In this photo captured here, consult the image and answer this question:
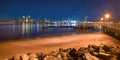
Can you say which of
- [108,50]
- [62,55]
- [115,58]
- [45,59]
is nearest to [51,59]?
[45,59]

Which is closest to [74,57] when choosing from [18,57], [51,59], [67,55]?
[67,55]

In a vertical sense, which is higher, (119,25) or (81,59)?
(119,25)

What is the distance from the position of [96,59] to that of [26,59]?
371cm

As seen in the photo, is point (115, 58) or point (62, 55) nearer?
point (115, 58)

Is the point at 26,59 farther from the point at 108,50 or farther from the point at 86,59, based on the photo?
the point at 108,50

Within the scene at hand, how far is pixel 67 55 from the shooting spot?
40.3 feet

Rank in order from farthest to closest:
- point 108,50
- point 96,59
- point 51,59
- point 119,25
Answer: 1. point 119,25
2. point 108,50
3. point 51,59
4. point 96,59

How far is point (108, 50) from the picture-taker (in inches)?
522

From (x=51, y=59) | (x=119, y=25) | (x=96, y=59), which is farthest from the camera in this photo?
(x=119, y=25)

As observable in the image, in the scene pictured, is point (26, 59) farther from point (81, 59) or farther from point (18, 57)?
point (81, 59)

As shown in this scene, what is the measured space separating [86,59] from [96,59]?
52cm

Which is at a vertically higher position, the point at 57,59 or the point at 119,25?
the point at 119,25

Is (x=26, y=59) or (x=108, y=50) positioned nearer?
(x=26, y=59)

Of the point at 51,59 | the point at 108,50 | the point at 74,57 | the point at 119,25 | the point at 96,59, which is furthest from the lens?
the point at 119,25
